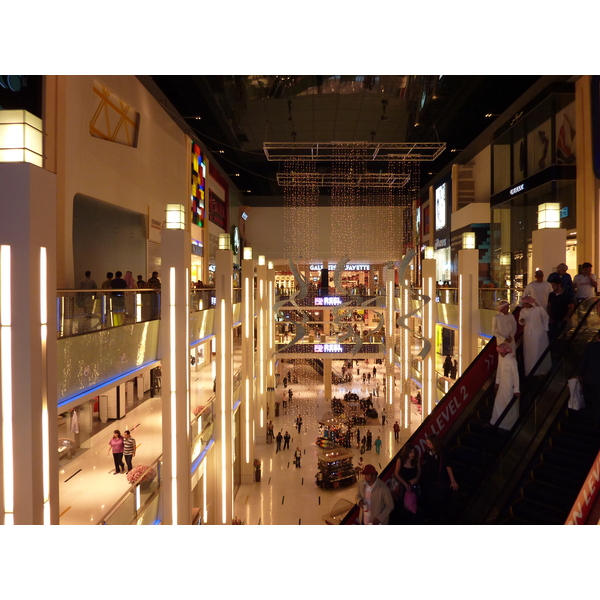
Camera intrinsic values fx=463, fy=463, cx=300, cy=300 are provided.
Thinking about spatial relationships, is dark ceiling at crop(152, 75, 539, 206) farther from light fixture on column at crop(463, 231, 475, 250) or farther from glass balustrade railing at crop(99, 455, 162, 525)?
glass balustrade railing at crop(99, 455, 162, 525)

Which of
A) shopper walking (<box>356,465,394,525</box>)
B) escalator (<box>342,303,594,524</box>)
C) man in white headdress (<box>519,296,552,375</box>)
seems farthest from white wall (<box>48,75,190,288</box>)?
man in white headdress (<box>519,296,552,375</box>)

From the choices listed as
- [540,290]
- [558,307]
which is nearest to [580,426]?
[558,307]

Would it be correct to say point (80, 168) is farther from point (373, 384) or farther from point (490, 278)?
point (373, 384)

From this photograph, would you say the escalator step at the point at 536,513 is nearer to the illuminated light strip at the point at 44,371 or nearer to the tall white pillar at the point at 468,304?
the illuminated light strip at the point at 44,371

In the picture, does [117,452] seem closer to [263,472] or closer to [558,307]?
[558,307]

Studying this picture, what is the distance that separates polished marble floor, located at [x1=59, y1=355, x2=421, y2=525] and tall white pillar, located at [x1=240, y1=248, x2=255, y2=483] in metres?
0.70

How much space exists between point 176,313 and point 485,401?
4192 millimetres

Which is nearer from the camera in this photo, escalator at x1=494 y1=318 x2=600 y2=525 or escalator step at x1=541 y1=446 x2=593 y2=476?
escalator at x1=494 y1=318 x2=600 y2=525

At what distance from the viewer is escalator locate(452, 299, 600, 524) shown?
4375 millimetres

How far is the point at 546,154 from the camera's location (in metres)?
11.9

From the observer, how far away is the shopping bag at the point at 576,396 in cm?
477

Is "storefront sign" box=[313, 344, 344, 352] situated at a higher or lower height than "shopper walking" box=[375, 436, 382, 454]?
higher

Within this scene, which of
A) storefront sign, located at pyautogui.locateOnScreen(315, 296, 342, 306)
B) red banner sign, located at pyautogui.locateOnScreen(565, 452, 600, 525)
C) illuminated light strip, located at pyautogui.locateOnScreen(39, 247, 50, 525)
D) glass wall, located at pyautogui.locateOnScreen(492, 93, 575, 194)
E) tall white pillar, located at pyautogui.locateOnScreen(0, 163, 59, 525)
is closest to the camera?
tall white pillar, located at pyautogui.locateOnScreen(0, 163, 59, 525)

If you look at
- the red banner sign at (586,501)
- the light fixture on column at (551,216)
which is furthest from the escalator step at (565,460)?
the light fixture on column at (551,216)
